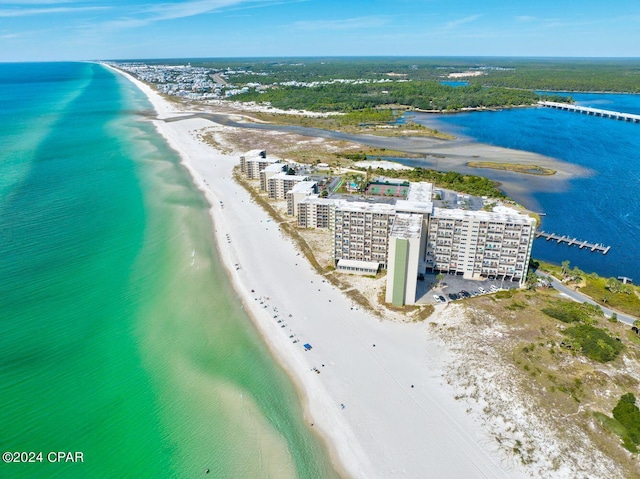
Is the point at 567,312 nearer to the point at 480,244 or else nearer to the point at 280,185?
the point at 480,244

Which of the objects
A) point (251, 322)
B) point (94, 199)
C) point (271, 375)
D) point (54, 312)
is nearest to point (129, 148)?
point (94, 199)

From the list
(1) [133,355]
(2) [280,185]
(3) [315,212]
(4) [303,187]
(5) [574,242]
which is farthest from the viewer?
(2) [280,185]

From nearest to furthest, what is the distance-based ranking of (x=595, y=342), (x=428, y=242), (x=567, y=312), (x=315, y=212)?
(x=595, y=342), (x=567, y=312), (x=428, y=242), (x=315, y=212)

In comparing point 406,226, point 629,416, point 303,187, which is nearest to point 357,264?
point 406,226

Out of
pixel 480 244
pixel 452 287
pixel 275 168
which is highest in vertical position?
pixel 275 168

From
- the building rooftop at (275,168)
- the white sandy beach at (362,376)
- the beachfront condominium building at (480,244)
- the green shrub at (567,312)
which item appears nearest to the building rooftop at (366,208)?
the beachfront condominium building at (480,244)

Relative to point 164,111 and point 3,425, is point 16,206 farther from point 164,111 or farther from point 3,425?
point 164,111

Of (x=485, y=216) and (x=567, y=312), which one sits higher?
(x=485, y=216)
